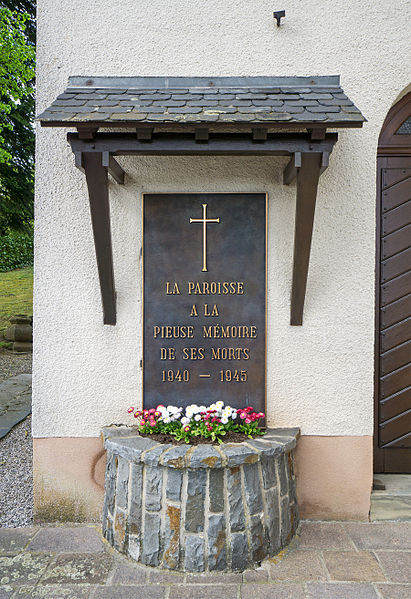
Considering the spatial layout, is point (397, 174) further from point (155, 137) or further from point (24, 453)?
point (24, 453)

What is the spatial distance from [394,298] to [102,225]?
2358 mm

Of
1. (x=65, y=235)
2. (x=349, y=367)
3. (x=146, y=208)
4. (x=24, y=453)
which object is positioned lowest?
(x=24, y=453)

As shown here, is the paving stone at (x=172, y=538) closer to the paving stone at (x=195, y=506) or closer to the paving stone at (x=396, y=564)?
the paving stone at (x=195, y=506)

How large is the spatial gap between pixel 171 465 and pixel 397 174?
110 inches

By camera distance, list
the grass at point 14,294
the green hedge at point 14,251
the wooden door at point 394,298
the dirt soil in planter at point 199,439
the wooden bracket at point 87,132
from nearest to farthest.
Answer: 1. the wooden bracket at point 87,132
2. the dirt soil in planter at point 199,439
3. the wooden door at point 394,298
4. the grass at point 14,294
5. the green hedge at point 14,251

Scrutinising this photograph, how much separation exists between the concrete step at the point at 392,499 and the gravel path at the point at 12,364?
21.4 feet

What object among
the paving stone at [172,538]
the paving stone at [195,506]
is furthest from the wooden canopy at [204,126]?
the paving stone at [172,538]

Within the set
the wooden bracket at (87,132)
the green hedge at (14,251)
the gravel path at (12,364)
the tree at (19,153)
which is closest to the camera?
the wooden bracket at (87,132)

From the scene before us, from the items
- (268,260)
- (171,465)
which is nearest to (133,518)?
(171,465)

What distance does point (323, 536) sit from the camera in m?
3.00

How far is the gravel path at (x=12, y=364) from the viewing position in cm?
835

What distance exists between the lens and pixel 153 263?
3199mm

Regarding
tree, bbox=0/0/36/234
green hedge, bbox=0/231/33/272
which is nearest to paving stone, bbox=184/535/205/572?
tree, bbox=0/0/36/234

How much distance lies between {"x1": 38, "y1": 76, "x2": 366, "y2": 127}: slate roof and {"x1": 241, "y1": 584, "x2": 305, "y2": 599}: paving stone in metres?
2.54
